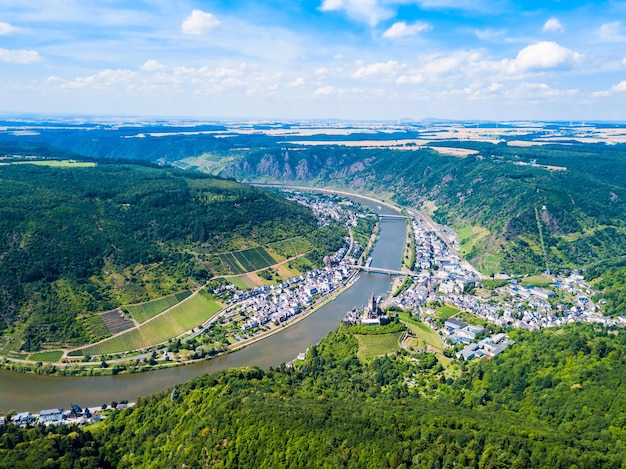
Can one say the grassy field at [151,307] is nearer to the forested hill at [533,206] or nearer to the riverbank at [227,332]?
the riverbank at [227,332]

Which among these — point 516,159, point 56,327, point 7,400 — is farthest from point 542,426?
point 516,159

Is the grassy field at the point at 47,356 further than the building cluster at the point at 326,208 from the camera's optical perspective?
No

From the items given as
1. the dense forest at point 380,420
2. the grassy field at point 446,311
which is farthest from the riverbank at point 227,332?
the grassy field at point 446,311

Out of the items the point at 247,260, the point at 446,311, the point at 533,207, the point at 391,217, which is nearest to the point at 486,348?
the point at 446,311

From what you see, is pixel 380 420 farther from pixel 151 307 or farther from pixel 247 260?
pixel 247 260

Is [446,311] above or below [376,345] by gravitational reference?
below

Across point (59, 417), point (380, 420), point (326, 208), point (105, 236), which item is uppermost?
point (105, 236)
